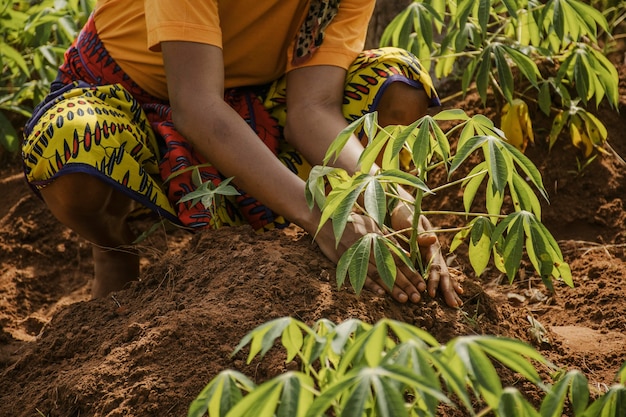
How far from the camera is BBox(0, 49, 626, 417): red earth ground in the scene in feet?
4.77

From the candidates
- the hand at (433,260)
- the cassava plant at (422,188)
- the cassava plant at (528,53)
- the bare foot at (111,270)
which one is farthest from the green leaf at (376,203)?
the bare foot at (111,270)

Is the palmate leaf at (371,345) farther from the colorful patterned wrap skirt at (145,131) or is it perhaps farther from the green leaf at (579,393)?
the colorful patterned wrap skirt at (145,131)

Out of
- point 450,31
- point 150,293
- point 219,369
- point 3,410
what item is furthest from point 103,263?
point 450,31

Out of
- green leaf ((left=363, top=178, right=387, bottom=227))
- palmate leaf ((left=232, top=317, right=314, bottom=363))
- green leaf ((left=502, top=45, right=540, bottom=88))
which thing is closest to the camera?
palmate leaf ((left=232, top=317, right=314, bottom=363))

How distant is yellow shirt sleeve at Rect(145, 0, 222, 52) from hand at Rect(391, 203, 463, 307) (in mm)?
554

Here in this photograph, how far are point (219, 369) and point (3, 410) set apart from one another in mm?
450

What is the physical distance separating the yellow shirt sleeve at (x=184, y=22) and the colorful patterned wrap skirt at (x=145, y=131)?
285 millimetres

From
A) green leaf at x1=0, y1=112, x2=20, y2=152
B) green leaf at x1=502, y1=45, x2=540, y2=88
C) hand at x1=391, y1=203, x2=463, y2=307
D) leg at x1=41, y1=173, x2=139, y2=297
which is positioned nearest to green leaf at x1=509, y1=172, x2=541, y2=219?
hand at x1=391, y1=203, x2=463, y2=307

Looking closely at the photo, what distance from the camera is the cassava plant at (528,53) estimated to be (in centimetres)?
221

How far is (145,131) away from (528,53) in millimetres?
1209

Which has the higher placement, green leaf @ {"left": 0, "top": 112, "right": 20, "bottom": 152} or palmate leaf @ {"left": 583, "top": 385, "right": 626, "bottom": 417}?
palmate leaf @ {"left": 583, "top": 385, "right": 626, "bottom": 417}

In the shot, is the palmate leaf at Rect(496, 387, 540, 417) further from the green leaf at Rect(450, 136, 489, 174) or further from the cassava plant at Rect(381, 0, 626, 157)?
the cassava plant at Rect(381, 0, 626, 157)

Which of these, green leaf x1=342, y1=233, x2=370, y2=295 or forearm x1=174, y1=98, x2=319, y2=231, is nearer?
Answer: green leaf x1=342, y1=233, x2=370, y2=295

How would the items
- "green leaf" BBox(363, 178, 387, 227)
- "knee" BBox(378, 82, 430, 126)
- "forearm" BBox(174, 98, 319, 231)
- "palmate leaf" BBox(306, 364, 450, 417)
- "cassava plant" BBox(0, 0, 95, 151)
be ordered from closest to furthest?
"palmate leaf" BBox(306, 364, 450, 417) → "green leaf" BBox(363, 178, 387, 227) → "forearm" BBox(174, 98, 319, 231) → "knee" BBox(378, 82, 430, 126) → "cassava plant" BBox(0, 0, 95, 151)
